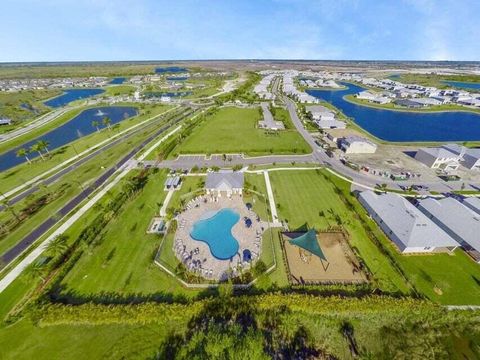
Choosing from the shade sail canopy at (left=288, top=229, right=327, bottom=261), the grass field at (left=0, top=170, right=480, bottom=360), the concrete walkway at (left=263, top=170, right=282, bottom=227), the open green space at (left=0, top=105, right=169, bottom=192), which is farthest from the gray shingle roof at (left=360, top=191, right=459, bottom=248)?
the open green space at (left=0, top=105, right=169, bottom=192)

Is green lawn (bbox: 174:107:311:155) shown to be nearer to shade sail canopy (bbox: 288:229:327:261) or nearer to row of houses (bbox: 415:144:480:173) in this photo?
row of houses (bbox: 415:144:480:173)

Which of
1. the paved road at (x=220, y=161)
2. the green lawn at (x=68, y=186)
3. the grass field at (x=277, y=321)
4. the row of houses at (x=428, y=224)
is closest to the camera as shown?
the grass field at (x=277, y=321)

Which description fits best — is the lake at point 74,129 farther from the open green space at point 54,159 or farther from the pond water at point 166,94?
the pond water at point 166,94

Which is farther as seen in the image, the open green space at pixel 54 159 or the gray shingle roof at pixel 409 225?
the open green space at pixel 54 159

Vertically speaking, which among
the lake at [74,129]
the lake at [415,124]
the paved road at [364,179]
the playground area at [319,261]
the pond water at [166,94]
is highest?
the pond water at [166,94]

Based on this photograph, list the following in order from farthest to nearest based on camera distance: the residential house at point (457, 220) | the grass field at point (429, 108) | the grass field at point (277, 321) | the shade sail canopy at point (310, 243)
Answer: the grass field at point (429, 108) < the residential house at point (457, 220) < the shade sail canopy at point (310, 243) < the grass field at point (277, 321)

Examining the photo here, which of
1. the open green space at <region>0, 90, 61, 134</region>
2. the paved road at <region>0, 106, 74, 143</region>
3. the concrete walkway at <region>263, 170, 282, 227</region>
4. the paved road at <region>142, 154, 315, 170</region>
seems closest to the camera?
the concrete walkway at <region>263, 170, 282, 227</region>

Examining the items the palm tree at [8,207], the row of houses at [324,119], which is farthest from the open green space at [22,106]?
the row of houses at [324,119]
